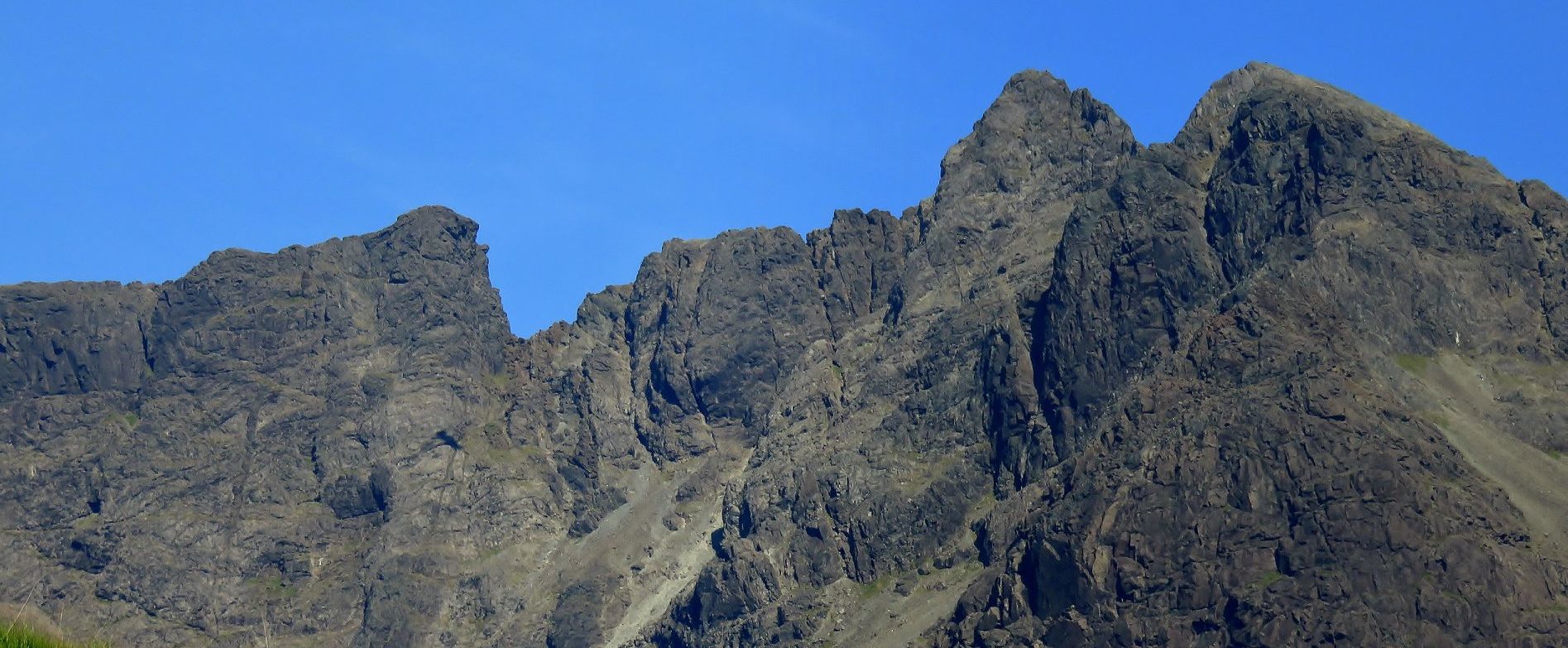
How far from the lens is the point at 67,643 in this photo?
54.4 meters

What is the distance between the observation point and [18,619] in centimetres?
5394

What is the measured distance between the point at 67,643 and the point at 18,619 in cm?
136
